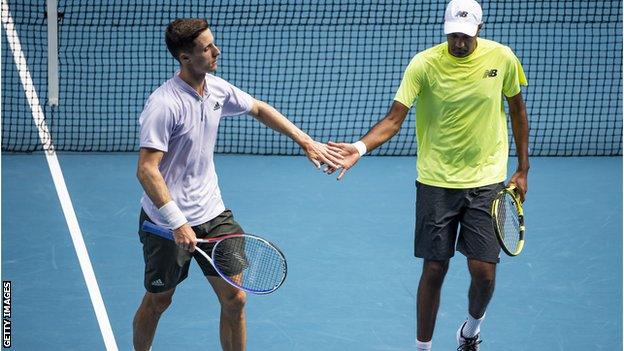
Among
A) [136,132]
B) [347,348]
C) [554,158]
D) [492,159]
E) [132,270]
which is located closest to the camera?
[492,159]

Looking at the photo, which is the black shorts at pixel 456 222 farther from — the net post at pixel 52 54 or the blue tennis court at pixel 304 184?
the net post at pixel 52 54

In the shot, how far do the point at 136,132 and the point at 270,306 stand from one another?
451 centimetres

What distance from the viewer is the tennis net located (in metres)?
11.2

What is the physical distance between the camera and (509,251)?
5.95 meters

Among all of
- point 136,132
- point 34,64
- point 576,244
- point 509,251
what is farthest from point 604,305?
point 34,64

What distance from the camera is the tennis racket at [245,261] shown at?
18.8 ft

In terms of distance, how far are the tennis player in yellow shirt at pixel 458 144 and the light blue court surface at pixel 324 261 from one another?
2.56 feet

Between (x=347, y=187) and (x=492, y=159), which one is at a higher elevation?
(x=492, y=159)

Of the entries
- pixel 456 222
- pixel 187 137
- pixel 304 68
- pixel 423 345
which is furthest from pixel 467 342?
pixel 304 68

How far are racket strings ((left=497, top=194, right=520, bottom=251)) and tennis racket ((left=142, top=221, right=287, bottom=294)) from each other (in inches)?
47.6

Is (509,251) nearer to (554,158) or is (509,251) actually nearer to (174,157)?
(174,157)

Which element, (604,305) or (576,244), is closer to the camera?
(604,305)

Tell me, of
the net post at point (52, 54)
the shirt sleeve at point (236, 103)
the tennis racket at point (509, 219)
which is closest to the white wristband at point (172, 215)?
the shirt sleeve at point (236, 103)

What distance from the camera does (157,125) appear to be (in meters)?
5.45
